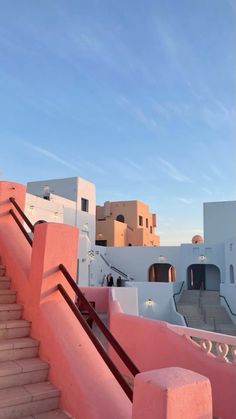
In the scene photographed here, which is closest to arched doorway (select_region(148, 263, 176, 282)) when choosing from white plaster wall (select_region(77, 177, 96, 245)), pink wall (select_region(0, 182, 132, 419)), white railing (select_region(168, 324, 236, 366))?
white plaster wall (select_region(77, 177, 96, 245))

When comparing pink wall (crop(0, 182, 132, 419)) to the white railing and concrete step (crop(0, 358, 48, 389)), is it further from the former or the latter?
the white railing

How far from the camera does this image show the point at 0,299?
14.2 feet

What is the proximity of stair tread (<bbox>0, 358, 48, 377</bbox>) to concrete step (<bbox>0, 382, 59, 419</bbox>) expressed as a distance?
0.47 feet

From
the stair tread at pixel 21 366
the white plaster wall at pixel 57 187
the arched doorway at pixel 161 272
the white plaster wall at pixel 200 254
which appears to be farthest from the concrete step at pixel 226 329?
the stair tread at pixel 21 366

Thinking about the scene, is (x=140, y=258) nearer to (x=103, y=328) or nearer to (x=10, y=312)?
(x=10, y=312)

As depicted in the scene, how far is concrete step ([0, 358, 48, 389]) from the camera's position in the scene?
317 cm

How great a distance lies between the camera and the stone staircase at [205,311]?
20587 mm

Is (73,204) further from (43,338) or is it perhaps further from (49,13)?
(43,338)

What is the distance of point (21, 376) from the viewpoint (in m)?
3.25

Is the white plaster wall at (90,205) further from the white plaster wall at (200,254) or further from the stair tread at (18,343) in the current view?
the stair tread at (18,343)

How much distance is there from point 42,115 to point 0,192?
28.7ft

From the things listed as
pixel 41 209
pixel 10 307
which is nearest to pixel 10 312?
pixel 10 307

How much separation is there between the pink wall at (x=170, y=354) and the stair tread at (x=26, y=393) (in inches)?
112

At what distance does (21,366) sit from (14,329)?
1.94ft
